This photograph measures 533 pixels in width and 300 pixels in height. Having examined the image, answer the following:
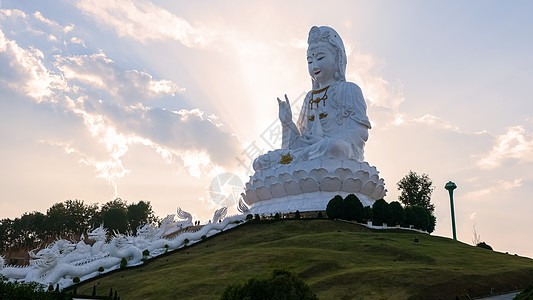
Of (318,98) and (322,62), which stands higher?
(322,62)

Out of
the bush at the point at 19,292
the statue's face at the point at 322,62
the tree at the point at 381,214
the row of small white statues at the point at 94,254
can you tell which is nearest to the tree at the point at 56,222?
the row of small white statues at the point at 94,254

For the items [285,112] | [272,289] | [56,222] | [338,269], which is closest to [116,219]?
[56,222]

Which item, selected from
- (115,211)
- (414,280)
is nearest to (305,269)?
(414,280)

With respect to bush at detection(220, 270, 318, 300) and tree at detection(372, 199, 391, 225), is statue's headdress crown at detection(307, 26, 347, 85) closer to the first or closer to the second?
tree at detection(372, 199, 391, 225)

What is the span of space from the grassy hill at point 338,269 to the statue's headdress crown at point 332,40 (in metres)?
13.2

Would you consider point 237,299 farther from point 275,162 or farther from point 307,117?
point 307,117

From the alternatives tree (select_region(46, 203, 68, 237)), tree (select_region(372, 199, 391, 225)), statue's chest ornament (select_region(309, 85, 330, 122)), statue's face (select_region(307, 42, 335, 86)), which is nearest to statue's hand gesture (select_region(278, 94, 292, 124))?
statue's chest ornament (select_region(309, 85, 330, 122))

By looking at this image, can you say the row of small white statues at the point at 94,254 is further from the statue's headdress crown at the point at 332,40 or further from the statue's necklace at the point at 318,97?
the statue's headdress crown at the point at 332,40

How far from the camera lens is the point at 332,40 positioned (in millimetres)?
28938

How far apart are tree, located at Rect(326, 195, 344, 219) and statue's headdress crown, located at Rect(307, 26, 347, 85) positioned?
10.2 m

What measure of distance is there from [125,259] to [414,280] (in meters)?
11.1

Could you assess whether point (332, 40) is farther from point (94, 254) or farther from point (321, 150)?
point (94, 254)

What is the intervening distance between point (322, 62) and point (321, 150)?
6258 millimetres

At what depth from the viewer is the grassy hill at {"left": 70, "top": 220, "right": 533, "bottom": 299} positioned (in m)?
11.3
